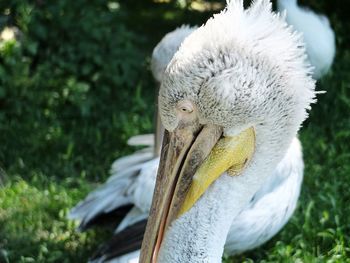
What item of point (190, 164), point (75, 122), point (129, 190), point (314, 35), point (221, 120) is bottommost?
point (75, 122)

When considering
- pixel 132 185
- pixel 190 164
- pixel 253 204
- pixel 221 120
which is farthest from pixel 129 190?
pixel 221 120

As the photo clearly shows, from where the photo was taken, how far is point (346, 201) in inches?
169

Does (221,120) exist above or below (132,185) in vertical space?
above

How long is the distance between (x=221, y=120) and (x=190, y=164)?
0.19 meters

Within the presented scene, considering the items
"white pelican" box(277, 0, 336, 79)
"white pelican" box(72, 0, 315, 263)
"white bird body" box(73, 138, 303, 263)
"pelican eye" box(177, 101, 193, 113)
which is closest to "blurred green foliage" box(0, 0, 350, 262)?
"white pelican" box(277, 0, 336, 79)

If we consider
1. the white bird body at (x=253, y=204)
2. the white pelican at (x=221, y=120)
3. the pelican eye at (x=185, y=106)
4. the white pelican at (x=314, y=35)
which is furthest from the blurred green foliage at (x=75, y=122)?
the pelican eye at (x=185, y=106)

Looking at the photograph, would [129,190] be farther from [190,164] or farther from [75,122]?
[75,122]

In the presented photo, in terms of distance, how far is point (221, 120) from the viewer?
7.77ft

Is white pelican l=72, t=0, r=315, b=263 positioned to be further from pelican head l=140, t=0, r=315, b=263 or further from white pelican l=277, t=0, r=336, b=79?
white pelican l=277, t=0, r=336, b=79

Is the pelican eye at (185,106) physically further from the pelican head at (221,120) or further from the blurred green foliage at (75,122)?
the blurred green foliage at (75,122)

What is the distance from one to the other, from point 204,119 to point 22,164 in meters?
2.67

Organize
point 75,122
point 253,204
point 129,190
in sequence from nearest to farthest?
point 253,204 → point 129,190 → point 75,122

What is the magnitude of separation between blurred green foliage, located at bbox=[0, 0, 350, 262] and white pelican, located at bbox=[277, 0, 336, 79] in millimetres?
154

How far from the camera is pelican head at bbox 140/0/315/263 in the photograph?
2314mm
